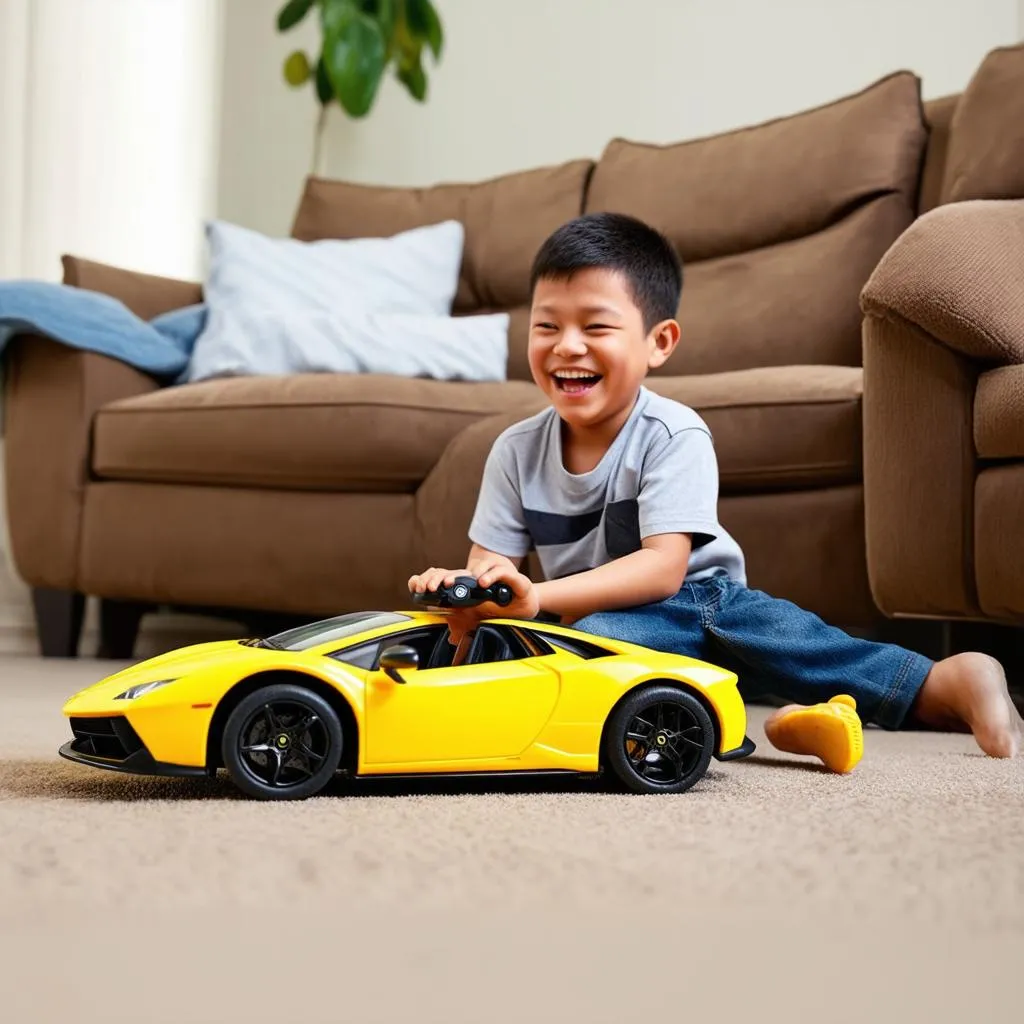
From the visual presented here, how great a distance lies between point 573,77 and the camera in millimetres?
3797

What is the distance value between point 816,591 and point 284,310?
51.8 inches

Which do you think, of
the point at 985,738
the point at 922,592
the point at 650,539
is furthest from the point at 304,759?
the point at 922,592

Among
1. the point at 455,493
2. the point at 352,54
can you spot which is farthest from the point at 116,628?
the point at 352,54

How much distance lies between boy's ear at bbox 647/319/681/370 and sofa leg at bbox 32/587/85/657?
143 cm

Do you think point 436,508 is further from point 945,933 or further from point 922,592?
point 945,933

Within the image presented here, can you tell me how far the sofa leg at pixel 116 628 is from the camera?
249 cm

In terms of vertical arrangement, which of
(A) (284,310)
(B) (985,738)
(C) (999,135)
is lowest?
(B) (985,738)

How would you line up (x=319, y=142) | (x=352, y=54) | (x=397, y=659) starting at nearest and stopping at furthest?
(x=397, y=659) < (x=352, y=54) < (x=319, y=142)

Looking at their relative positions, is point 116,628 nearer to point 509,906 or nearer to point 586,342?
point 586,342

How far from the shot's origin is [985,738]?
49.8 inches

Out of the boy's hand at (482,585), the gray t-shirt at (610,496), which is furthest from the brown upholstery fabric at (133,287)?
the boy's hand at (482,585)

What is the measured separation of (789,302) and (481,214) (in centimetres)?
83

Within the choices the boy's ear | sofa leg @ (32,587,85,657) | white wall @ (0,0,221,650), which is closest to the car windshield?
the boy's ear

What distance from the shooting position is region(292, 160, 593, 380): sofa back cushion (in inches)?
107
